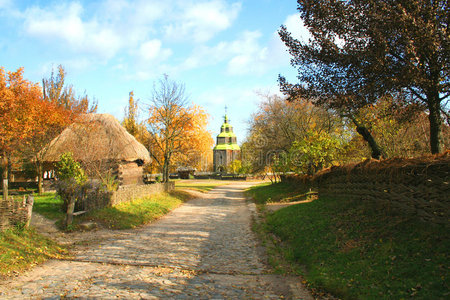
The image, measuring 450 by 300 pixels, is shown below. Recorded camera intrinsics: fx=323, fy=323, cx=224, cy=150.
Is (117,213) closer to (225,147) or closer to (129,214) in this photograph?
(129,214)

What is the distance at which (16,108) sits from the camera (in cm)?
1486

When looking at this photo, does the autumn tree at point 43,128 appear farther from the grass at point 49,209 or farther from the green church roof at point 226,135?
the green church roof at point 226,135

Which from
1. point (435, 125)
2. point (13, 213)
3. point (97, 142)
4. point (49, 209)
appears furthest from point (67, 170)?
point (97, 142)

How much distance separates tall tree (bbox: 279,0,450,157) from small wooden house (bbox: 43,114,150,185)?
1402cm

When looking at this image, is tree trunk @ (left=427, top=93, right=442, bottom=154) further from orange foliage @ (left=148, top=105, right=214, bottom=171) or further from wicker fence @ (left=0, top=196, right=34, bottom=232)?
orange foliage @ (left=148, top=105, right=214, bottom=171)

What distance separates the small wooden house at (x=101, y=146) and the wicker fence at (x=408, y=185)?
568 inches

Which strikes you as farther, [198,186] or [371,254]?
[198,186]

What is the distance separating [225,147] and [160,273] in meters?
103

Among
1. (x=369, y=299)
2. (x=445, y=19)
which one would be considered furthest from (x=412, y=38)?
(x=369, y=299)

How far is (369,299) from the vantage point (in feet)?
15.1

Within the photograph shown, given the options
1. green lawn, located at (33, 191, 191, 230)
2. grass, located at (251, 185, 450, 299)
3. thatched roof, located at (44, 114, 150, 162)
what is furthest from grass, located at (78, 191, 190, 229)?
grass, located at (251, 185, 450, 299)

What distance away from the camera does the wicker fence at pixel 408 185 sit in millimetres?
5531

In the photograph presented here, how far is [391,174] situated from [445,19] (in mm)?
3713

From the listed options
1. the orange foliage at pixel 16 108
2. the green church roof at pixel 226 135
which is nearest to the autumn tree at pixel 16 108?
the orange foliage at pixel 16 108
